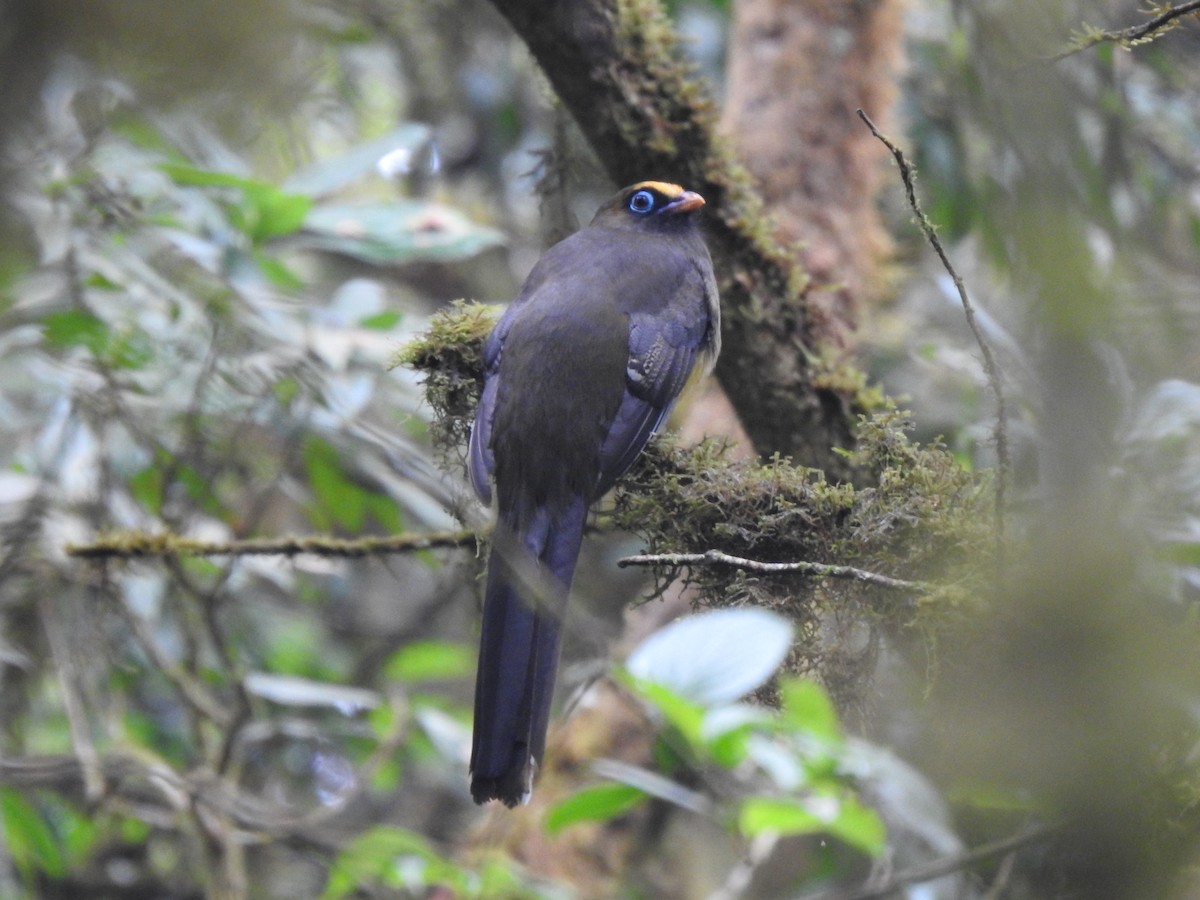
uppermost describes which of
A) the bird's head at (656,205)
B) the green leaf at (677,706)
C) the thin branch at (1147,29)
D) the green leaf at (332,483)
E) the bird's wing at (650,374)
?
the thin branch at (1147,29)

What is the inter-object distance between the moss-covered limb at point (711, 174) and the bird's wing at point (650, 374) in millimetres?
331

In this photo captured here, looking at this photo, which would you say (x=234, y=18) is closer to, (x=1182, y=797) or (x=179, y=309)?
(x=1182, y=797)

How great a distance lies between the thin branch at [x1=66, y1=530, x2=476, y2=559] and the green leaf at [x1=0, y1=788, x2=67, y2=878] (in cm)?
125

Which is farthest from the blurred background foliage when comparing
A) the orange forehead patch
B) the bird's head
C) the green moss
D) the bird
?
the orange forehead patch

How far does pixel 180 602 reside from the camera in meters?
4.14

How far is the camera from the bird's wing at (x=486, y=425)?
3.18 metres

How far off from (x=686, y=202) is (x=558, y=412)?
957 mm

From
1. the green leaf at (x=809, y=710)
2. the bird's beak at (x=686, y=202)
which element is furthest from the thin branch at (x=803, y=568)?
the bird's beak at (x=686, y=202)

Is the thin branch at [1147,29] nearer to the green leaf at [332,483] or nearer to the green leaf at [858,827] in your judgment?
the green leaf at [858,827]

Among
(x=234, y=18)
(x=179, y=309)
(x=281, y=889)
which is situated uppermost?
(x=234, y=18)

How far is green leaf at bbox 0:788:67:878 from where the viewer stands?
431 centimetres

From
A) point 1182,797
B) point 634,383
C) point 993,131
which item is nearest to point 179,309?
point 634,383

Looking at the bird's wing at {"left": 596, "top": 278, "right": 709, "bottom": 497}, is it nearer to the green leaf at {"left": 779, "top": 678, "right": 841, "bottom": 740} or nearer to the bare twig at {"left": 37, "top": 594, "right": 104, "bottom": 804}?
the green leaf at {"left": 779, "top": 678, "right": 841, "bottom": 740}

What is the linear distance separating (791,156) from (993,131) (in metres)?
3.36
